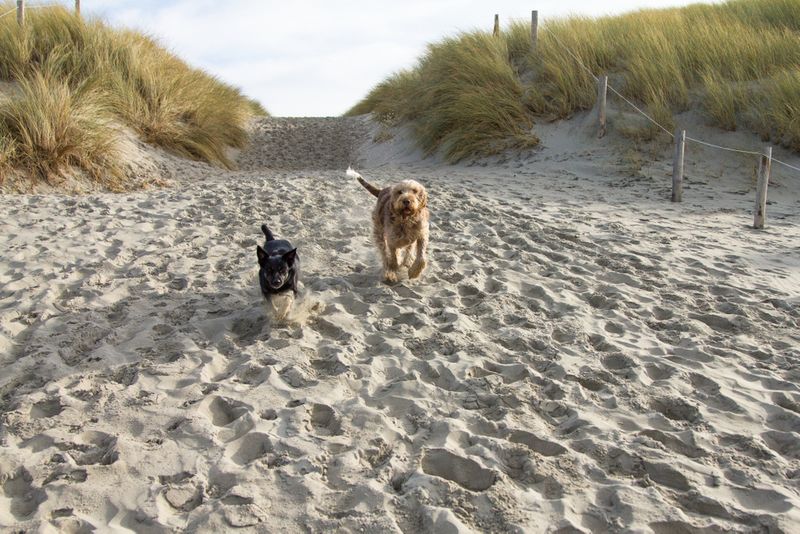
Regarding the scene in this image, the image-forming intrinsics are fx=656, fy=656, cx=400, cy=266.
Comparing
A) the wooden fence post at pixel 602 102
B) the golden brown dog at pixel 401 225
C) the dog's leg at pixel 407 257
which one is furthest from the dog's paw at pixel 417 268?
the wooden fence post at pixel 602 102

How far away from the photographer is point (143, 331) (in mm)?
4395

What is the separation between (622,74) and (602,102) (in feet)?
4.50

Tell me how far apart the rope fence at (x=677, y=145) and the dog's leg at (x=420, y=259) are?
4.31m

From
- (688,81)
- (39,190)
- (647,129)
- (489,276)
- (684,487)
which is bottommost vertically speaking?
(684,487)

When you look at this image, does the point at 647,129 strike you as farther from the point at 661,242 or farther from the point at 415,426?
the point at 415,426

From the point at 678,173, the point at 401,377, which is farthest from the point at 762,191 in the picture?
the point at 401,377

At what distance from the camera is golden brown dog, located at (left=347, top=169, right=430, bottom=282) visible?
5090 mm

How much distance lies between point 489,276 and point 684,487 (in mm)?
2923

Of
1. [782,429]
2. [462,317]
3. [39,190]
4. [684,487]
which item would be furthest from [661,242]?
[39,190]

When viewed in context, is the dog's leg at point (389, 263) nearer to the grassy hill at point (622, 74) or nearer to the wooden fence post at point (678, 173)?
the wooden fence post at point (678, 173)

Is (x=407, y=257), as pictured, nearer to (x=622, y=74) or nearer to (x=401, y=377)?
(x=401, y=377)

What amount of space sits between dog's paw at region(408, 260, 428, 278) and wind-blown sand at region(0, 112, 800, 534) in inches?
4.6

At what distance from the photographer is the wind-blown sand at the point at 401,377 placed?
2682 mm

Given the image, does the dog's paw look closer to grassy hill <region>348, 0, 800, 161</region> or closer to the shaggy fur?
the shaggy fur
